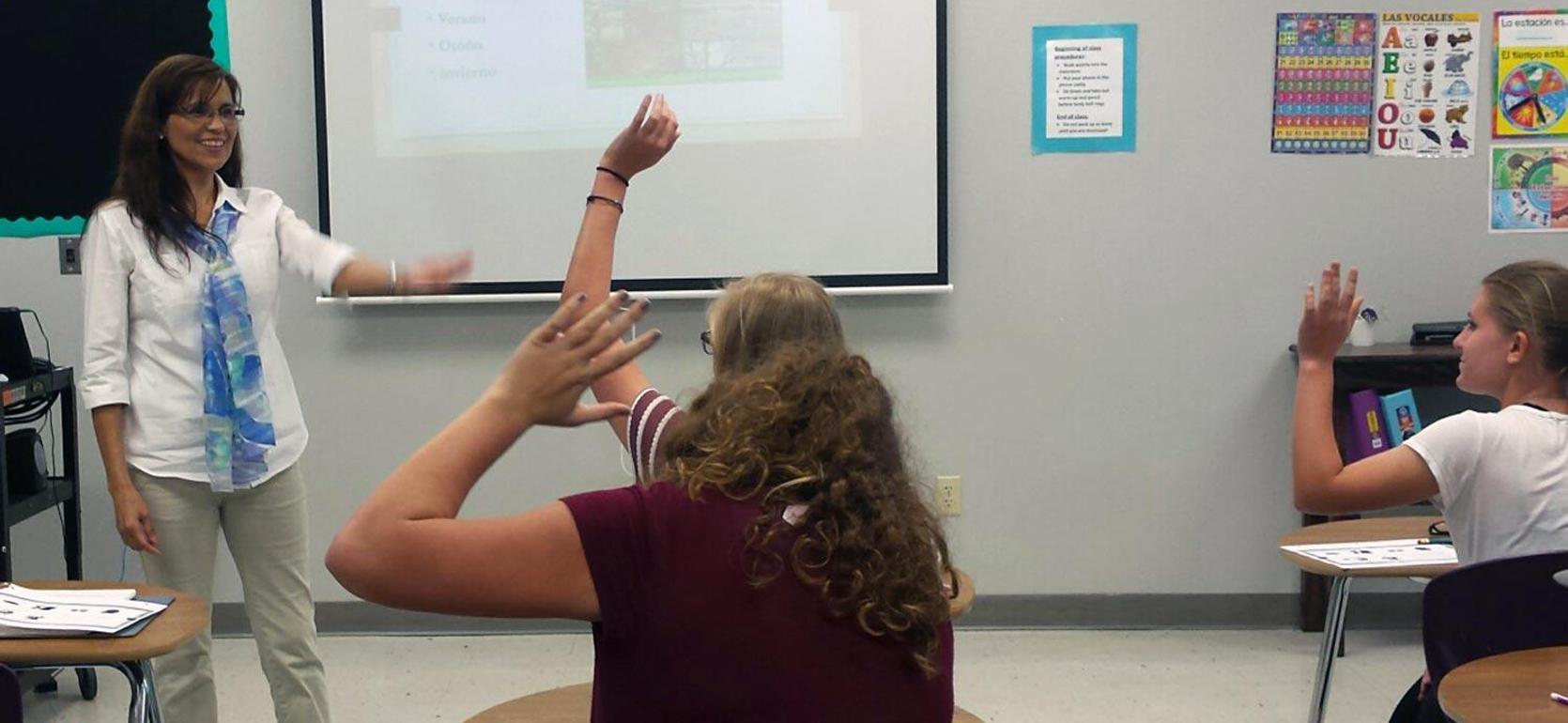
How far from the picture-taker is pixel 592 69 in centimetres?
396

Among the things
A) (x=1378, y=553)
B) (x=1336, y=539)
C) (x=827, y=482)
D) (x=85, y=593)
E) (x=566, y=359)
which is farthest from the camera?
(x=1336, y=539)

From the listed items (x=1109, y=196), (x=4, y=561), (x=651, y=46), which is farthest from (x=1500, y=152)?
(x=4, y=561)

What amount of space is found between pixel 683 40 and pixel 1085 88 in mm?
1172

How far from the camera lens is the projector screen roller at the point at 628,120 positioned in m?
3.94

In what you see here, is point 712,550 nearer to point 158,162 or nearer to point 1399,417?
point 158,162

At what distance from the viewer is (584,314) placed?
1.03 m

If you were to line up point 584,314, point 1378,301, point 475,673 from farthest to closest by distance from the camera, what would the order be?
point 1378,301, point 475,673, point 584,314

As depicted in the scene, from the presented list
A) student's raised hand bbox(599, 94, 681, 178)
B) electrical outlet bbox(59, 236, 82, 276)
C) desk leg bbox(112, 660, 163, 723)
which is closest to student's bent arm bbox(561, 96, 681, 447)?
student's raised hand bbox(599, 94, 681, 178)

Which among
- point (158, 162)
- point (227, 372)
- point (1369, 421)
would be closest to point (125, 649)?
point (227, 372)

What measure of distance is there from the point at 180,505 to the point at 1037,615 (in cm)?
254

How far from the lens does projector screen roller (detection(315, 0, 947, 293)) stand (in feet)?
12.9

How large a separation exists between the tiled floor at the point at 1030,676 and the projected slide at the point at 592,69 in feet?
4.81

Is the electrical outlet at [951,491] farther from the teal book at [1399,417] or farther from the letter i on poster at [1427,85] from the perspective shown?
the letter i on poster at [1427,85]

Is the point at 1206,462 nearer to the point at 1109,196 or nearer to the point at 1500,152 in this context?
the point at 1109,196
